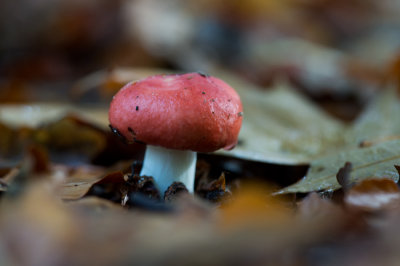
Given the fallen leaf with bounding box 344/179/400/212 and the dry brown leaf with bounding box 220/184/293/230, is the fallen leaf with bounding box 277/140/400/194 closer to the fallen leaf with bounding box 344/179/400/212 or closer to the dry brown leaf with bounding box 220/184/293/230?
the fallen leaf with bounding box 344/179/400/212

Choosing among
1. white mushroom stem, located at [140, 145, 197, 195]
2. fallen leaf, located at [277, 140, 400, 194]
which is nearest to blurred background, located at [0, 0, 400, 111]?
fallen leaf, located at [277, 140, 400, 194]

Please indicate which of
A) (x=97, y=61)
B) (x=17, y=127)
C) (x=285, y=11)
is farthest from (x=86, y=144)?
(x=285, y=11)

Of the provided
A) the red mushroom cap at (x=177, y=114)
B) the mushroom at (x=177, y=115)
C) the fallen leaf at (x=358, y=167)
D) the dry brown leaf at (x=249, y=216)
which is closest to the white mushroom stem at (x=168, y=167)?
the mushroom at (x=177, y=115)

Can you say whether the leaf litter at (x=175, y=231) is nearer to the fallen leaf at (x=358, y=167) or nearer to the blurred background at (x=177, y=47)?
the fallen leaf at (x=358, y=167)

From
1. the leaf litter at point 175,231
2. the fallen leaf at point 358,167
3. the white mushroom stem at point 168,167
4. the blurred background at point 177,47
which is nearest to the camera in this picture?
the leaf litter at point 175,231

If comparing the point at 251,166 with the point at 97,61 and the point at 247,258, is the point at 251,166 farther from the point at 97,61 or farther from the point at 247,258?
the point at 97,61

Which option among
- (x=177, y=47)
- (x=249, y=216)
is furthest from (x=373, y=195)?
(x=177, y=47)

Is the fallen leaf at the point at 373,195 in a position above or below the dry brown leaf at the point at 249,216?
above
